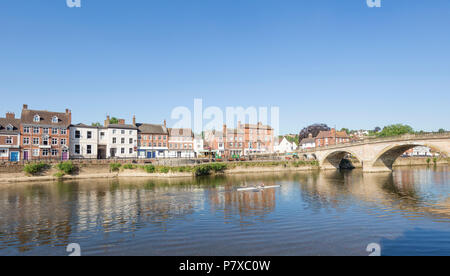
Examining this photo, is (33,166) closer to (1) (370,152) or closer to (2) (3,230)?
(2) (3,230)

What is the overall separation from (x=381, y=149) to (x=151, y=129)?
56.7 m

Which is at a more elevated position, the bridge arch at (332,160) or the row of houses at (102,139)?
the row of houses at (102,139)

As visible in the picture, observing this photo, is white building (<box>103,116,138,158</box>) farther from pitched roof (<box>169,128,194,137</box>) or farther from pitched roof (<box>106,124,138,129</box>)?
pitched roof (<box>169,128,194,137</box>)

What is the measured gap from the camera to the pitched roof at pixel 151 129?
72306mm

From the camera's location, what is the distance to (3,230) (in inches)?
715

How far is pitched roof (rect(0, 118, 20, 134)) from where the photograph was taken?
173 ft

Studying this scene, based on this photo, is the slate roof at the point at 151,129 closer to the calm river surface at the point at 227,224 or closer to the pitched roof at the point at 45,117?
the pitched roof at the point at 45,117

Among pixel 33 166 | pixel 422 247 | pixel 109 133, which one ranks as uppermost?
pixel 109 133

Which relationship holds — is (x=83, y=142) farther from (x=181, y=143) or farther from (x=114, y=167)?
(x=181, y=143)

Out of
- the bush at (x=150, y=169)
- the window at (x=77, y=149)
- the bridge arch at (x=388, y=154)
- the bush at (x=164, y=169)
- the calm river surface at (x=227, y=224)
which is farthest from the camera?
the window at (x=77, y=149)

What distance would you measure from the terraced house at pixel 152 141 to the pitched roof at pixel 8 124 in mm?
25182

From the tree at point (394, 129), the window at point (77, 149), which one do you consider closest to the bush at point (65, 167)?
the window at point (77, 149)
